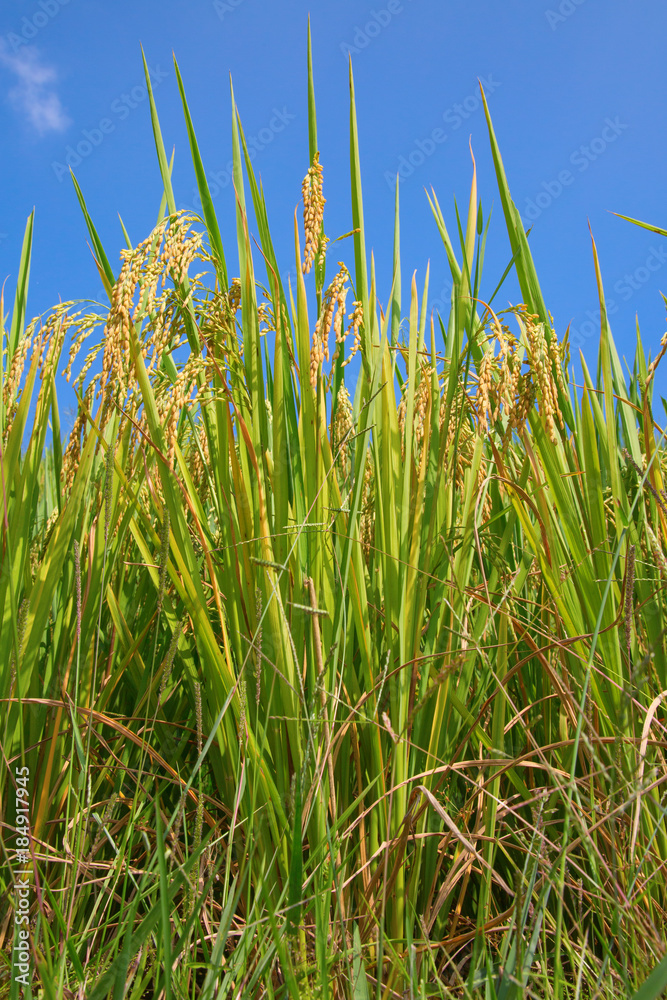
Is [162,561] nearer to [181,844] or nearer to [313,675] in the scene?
[313,675]

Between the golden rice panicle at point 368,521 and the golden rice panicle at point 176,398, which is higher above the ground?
the golden rice panicle at point 176,398

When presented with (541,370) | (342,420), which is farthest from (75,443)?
(541,370)

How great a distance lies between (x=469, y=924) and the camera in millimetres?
1391

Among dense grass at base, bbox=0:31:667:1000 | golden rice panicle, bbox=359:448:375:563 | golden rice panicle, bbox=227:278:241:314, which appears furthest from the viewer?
golden rice panicle, bbox=359:448:375:563

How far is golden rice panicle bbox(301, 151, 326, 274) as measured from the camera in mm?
1206

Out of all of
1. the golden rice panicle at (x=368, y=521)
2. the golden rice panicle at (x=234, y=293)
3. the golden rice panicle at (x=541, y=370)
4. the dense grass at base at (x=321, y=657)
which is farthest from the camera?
the golden rice panicle at (x=368, y=521)

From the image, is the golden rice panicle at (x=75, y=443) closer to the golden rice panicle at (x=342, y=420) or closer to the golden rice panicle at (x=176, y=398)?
the golden rice panicle at (x=176, y=398)

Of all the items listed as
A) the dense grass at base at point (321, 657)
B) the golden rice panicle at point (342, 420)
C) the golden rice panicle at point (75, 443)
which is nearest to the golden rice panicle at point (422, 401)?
the dense grass at base at point (321, 657)

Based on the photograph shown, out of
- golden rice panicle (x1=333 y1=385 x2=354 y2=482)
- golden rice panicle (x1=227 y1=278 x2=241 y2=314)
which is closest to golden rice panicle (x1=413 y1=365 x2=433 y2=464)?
golden rice panicle (x1=333 y1=385 x2=354 y2=482)

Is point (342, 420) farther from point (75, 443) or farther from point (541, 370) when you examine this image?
point (75, 443)

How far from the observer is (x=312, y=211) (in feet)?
4.06

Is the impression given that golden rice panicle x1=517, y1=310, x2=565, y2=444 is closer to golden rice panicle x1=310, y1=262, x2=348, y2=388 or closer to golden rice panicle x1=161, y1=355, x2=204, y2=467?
golden rice panicle x1=310, y1=262, x2=348, y2=388

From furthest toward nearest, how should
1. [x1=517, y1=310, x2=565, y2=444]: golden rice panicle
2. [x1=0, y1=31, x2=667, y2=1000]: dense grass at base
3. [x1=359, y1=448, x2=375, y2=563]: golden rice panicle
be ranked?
[x1=359, y1=448, x2=375, y2=563]: golden rice panicle
[x1=517, y1=310, x2=565, y2=444]: golden rice panicle
[x1=0, y1=31, x2=667, y2=1000]: dense grass at base

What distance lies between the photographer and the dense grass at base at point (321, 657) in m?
1.16
